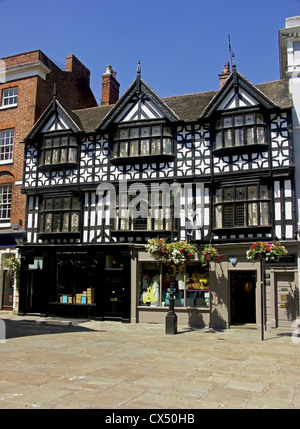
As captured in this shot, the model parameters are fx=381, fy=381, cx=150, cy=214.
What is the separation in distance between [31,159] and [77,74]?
8508 mm

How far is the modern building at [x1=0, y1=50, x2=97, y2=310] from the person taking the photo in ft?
69.4

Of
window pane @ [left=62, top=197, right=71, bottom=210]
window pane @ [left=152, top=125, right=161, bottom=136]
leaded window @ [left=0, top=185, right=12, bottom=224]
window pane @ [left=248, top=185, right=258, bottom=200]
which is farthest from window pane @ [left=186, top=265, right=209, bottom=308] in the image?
leaded window @ [left=0, top=185, right=12, bottom=224]

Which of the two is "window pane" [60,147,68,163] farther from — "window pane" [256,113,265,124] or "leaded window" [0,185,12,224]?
"window pane" [256,113,265,124]

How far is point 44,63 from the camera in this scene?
22562mm

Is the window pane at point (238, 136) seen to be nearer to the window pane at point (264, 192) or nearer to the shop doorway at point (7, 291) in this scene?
the window pane at point (264, 192)

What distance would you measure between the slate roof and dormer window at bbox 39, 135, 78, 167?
1.15m

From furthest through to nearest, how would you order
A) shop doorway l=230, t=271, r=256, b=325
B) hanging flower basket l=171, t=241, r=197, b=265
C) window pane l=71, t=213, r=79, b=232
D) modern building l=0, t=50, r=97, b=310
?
modern building l=0, t=50, r=97, b=310 < window pane l=71, t=213, r=79, b=232 < shop doorway l=230, t=271, r=256, b=325 < hanging flower basket l=171, t=241, r=197, b=265

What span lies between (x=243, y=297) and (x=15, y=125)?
51.7 feet

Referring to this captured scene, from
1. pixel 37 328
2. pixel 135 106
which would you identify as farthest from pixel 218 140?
pixel 37 328

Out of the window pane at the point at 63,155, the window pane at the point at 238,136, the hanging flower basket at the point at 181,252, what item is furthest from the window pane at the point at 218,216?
the window pane at the point at 63,155

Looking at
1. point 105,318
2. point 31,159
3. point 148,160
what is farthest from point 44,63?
point 105,318

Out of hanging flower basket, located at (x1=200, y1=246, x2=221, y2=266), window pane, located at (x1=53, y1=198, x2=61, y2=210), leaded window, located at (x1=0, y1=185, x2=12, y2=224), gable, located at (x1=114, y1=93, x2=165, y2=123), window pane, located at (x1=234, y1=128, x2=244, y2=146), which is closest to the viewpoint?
hanging flower basket, located at (x1=200, y1=246, x2=221, y2=266)

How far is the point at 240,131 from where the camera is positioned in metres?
17.4

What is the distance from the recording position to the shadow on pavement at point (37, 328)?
→ 1475 cm
